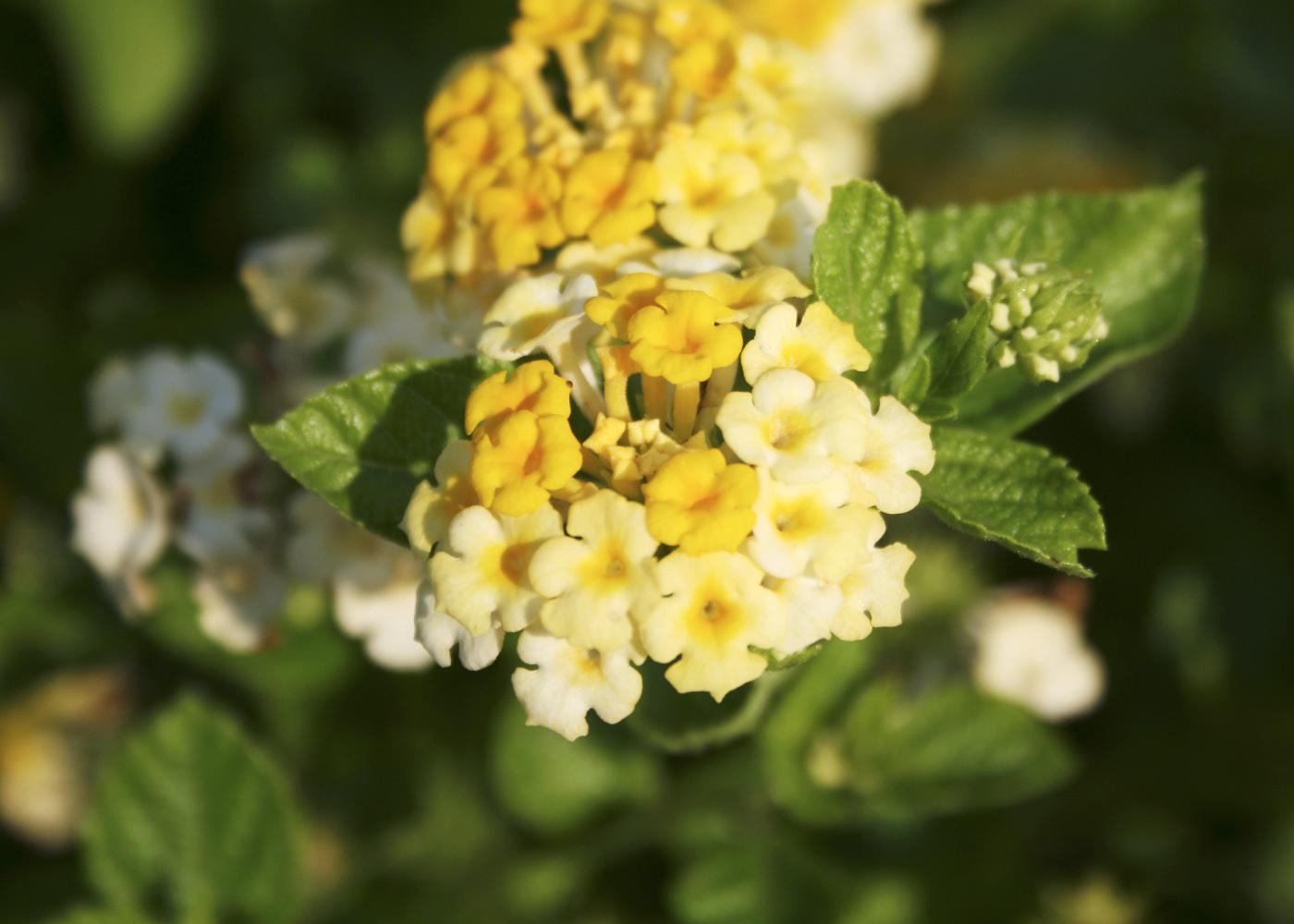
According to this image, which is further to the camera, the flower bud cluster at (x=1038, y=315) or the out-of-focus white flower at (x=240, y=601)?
the out-of-focus white flower at (x=240, y=601)

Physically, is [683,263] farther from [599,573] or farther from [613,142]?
[599,573]

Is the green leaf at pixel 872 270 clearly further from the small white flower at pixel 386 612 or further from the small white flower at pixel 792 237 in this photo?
the small white flower at pixel 386 612

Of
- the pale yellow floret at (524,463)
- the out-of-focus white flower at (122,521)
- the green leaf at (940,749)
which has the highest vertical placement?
the pale yellow floret at (524,463)

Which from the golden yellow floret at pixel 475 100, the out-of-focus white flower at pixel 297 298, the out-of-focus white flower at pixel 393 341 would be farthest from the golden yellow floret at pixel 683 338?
the out-of-focus white flower at pixel 297 298

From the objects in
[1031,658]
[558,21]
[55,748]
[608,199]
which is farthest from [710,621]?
[55,748]

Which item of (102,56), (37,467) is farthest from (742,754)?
(102,56)

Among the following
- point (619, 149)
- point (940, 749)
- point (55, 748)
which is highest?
point (619, 149)

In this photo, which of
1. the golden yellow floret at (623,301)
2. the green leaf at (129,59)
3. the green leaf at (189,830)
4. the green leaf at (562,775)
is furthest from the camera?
the green leaf at (129,59)
